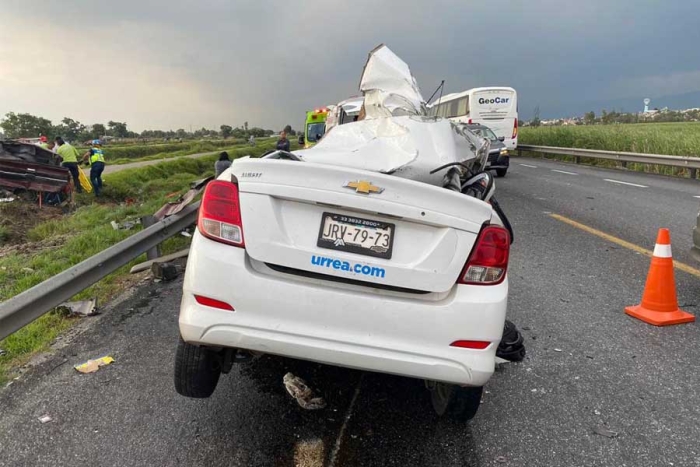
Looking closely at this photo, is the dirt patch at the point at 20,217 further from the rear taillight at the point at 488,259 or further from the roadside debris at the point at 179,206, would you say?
the rear taillight at the point at 488,259

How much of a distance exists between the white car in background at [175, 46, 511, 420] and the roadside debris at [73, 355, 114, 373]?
4.78ft

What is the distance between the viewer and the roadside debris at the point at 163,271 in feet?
17.4

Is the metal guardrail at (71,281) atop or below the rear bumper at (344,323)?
below

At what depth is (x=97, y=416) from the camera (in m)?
2.75

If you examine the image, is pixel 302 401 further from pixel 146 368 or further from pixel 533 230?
pixel 533 230

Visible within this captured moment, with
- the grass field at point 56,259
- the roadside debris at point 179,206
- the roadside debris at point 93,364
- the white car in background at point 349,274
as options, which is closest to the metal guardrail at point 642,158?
the roadside debris at point 179,206

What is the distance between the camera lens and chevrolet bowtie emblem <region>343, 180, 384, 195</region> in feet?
7.47

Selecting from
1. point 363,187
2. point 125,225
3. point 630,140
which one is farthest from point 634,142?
point 363,187

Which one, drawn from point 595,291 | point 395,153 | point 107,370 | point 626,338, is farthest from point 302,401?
point 595,291

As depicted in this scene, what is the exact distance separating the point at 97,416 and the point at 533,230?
6.61 metres

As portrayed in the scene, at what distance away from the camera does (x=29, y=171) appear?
13367 millimetres

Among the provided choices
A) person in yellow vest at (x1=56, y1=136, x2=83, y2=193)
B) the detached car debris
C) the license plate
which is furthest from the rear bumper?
person in yellow vest at (x1=56, y1=136, x2=83, y2=193)

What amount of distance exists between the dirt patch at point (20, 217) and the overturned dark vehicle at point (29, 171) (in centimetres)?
52

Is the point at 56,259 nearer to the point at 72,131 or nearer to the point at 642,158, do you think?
the point at 642,158
